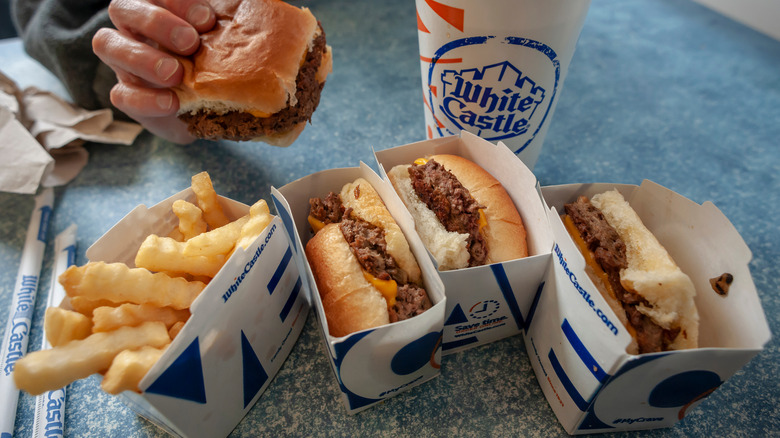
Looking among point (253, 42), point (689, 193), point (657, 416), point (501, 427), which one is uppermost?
point (253, 42)

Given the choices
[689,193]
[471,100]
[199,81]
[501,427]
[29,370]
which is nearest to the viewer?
[29,370]

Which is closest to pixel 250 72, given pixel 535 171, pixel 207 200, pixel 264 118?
pixel 264 118

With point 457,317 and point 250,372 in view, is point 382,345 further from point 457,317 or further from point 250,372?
point 250,372

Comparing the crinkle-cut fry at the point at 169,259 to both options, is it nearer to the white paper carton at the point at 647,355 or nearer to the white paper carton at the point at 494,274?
the white paper carton at the point at 494,274

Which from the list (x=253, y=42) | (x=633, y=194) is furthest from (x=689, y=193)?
(x=253, y=42)

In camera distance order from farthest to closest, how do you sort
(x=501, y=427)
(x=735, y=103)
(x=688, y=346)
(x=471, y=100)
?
(x=735, y=103) → (x=471, y=100) → (x=501, y=427) → (x=688, y=346)

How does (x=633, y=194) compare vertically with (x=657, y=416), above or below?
above

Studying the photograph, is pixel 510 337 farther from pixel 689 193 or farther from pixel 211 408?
pixel 689 193

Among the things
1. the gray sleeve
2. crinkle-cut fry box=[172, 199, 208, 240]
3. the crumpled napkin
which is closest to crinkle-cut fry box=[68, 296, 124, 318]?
crinkle-cut fry box=[172, 199, 208, 240]
